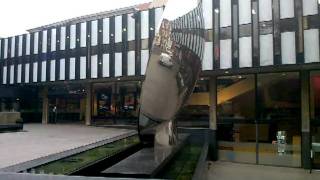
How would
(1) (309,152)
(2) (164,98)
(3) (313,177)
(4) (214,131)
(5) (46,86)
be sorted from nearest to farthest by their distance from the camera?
(2) (164,98) → (3) (313,177) → (1) (309,152) → (4) (214,131) → (5) (46,86)

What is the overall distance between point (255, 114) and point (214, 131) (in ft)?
10.5

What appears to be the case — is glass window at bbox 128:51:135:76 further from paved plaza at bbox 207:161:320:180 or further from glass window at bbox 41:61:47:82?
glass window at bbox 41:61:47:82

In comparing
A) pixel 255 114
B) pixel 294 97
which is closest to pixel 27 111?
pixel 255 114

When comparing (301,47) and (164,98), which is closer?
(164,98)

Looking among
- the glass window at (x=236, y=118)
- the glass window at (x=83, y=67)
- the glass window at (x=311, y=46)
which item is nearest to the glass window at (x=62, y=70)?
the glass window at (x=83, y=67)

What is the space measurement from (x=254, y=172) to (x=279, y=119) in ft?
15.1

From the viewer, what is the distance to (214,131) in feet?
86.8

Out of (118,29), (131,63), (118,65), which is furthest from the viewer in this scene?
(118,29)

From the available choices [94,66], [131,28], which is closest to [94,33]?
[94,66]

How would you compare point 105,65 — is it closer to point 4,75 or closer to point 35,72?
point 35,72

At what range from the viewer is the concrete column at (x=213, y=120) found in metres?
25.8

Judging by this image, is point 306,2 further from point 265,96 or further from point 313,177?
point 313,177

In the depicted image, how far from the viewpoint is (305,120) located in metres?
23.0

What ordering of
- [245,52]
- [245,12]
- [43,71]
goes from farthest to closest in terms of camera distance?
[43,71] < [245,12] < [245,52]
